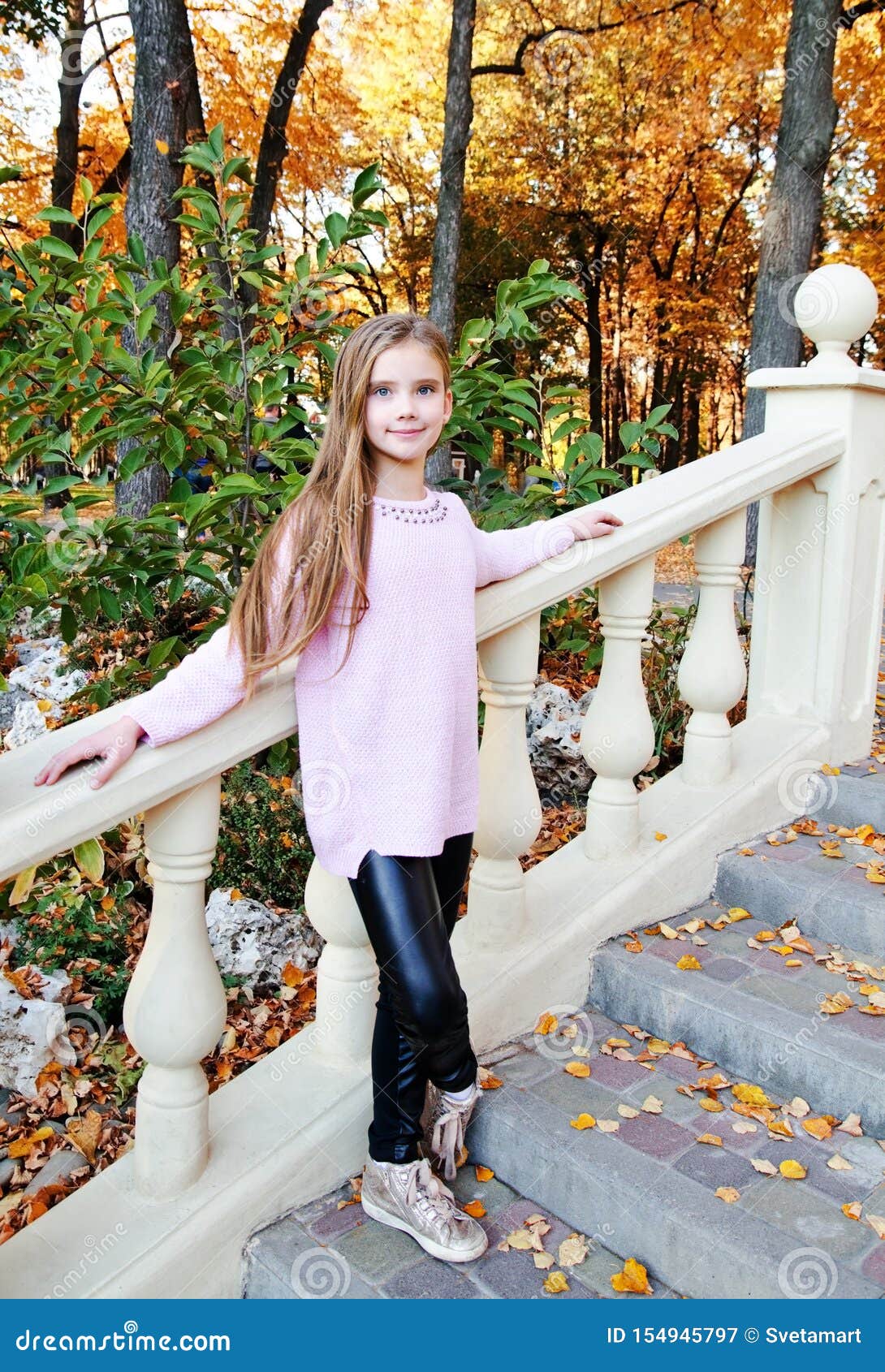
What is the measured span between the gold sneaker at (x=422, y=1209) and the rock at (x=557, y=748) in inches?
81.8

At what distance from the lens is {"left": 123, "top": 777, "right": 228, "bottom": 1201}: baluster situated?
1964 millimetres

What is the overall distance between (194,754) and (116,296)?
203 cm

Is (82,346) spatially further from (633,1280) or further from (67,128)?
(67,128)

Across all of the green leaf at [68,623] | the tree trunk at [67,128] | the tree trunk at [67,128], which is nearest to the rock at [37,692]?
the green leaf at [68,623]

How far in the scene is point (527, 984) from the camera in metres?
2.55

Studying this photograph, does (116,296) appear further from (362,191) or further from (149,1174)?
(149,1174)

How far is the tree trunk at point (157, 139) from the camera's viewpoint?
5.81 meters

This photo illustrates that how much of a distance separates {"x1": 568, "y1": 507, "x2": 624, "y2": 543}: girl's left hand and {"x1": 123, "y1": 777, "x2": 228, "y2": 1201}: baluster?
1.05 meters

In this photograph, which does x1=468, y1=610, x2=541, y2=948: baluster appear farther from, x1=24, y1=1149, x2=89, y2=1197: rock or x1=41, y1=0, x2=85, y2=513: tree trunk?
x1=41, y1=0, x2=85, y2=513: tree trunk

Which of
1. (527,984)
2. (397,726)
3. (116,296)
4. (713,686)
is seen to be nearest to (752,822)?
(713,686)

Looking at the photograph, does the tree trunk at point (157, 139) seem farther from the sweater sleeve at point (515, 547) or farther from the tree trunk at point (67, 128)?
the tree trunk at point (67, 128)

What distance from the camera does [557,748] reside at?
4035mm
